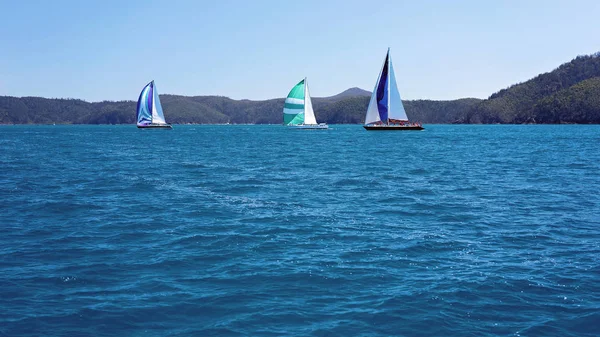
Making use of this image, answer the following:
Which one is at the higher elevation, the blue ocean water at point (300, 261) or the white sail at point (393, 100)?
the white sail at point (393, 100)

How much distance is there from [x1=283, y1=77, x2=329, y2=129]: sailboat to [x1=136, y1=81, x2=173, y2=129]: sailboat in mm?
35881

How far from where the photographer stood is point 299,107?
124312 mm

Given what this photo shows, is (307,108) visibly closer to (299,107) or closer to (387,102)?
(299,107)

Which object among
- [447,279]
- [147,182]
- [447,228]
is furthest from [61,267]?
[147,182]

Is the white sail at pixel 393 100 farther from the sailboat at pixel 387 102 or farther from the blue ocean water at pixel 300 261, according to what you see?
the blue ocean water at pixel 300 261

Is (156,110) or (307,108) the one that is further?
(156,110)

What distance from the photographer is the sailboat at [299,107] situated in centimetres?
12138

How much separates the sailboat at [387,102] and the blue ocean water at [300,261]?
72.4 metres

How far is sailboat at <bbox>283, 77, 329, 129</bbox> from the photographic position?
121375mm

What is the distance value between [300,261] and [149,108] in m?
135

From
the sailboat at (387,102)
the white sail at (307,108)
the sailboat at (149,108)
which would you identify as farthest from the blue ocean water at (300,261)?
the sailboat at (149,108)

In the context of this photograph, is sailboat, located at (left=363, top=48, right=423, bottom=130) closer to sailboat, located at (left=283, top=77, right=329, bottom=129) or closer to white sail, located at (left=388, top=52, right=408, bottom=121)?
white sail, located at (left=388, top=52, right=408, bottom=121)

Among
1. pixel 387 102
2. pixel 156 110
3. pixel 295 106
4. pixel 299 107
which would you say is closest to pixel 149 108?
pixel 156 110

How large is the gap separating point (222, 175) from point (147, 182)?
5348 millimetres
